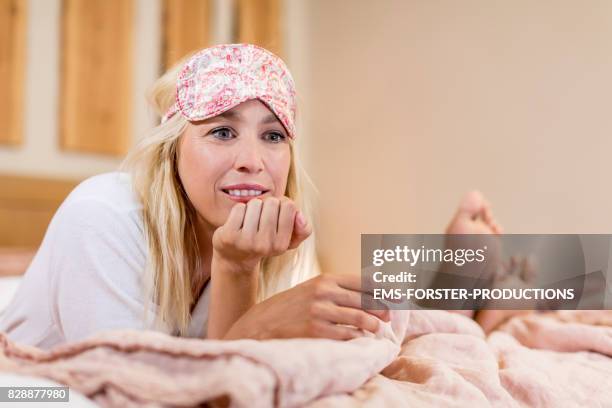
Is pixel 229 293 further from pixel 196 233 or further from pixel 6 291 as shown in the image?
pixel 6 291

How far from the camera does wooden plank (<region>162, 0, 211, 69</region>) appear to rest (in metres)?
2.60

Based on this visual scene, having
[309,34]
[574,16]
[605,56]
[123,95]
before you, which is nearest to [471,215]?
[605,56]

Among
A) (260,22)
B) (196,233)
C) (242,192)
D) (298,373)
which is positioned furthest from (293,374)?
(260,22)

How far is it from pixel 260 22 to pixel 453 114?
3.63ft

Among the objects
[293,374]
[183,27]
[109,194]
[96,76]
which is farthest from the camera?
[183,27]

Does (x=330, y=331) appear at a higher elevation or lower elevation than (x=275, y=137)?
lower

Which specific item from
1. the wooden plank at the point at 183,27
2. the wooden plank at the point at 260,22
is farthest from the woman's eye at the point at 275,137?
the wooden plank at the point at 260,22

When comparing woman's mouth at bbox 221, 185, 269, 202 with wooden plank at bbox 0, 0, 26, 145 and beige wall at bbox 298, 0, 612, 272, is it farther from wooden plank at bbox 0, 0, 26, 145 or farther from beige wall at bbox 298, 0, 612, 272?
wooden plank at bbox 0, 0, 26, 145

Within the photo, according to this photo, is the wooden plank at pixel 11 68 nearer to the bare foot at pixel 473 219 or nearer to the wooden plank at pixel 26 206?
the wooden plank at pixel 26 206

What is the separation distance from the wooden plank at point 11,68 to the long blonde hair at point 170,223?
1.35 meters

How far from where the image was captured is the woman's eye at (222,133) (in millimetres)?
831

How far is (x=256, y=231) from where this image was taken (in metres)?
0.65

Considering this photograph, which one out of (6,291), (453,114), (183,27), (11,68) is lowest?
(6,291)

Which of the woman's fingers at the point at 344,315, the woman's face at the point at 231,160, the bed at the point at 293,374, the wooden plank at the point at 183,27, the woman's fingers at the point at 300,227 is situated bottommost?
the bed at the point at 293,374
